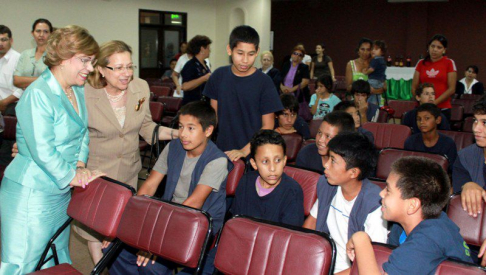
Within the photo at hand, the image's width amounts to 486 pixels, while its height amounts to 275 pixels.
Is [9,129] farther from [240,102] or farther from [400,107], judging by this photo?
[400,107]

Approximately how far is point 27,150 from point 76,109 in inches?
12.7

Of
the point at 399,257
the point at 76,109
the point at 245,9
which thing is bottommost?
the point at 399,257

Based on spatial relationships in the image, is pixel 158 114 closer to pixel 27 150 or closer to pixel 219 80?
pixel 219 80

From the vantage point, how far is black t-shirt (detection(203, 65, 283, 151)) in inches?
115

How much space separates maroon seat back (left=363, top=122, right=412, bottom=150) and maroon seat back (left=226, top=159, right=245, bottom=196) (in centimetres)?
210

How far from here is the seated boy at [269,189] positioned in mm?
2463

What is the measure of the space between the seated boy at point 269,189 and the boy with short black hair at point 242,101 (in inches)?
8.2

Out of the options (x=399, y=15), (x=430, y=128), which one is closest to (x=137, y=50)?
(x=399, y=15)

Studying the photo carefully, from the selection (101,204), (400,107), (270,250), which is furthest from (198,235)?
(400,107)

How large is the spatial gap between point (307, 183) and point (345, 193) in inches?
13.5

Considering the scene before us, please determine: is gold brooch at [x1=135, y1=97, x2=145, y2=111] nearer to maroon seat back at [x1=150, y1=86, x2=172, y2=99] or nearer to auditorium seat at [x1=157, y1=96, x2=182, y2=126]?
auditorium seat at [x1=157, y1=96, x2=182, y2=126]

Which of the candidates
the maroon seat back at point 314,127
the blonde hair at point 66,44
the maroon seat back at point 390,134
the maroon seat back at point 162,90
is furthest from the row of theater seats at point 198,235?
the maroon seat back at point 162,90

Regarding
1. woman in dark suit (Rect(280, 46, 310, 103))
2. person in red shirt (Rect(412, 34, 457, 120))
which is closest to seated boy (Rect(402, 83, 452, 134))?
person in red shirt (Rect(412, 34, 457, 120))

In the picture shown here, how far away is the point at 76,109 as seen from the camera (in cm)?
234
